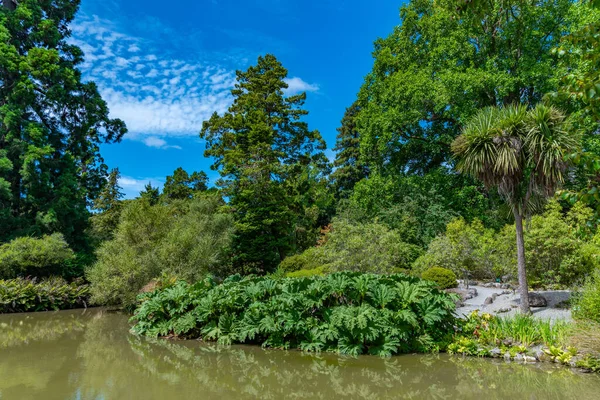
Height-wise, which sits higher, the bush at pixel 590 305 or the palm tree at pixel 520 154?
the palm tree at pixel 520 154

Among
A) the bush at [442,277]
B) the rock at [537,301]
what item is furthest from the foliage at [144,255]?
the rock at [537,301]

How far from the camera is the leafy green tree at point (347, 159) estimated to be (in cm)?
2950

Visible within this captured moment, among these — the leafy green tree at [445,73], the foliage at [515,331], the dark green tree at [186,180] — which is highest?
the leafy green tree at [445,73]

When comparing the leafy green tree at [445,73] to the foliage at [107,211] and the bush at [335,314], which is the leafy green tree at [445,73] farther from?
the foliage at [107,211]

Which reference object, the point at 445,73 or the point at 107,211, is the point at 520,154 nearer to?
the point at 445,73

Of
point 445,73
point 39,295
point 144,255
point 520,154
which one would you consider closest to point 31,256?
point 39,295

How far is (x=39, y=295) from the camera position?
12914mm

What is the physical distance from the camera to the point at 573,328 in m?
5.68

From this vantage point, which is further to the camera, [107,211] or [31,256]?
[107,211]

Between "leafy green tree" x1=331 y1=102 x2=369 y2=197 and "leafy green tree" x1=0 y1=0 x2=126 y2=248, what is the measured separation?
1675cm

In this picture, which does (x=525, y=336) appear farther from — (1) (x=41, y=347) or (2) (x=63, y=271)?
(2) (x=63, y=271)

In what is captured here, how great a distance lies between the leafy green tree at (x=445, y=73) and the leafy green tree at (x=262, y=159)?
4.74 m

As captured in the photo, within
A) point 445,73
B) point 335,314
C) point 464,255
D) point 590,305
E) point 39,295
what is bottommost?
point 39,295

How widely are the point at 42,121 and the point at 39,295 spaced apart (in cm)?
1262
